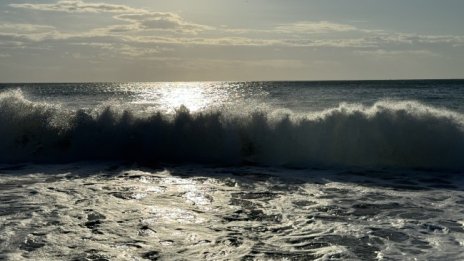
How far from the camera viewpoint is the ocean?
23.2 feet

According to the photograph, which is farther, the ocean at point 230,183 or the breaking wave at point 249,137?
the breaking wave at point 249,137

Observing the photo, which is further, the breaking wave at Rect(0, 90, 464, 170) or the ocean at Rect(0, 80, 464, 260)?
the breaking wave at Rect(0, 90, 464, 170)

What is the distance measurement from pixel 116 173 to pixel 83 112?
638cm

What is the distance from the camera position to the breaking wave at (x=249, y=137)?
611 inches

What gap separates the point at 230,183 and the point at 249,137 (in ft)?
17.3

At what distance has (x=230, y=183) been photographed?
12031 mm

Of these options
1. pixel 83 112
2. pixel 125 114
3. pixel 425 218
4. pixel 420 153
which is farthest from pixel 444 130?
pixel 83 112

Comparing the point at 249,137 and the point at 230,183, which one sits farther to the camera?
the point at 249,137

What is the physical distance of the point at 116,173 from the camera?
13.6 metres

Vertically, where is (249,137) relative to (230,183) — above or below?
above

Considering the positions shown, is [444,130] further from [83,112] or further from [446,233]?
[83,112]

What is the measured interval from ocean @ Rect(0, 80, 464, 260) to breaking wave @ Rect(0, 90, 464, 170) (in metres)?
0.04

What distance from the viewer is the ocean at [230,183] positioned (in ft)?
23.2

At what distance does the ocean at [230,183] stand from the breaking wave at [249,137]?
0.15ft
